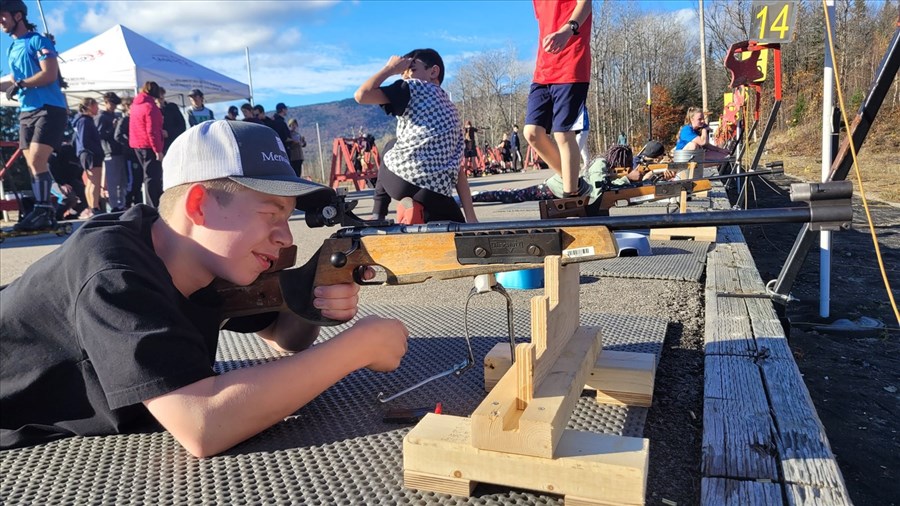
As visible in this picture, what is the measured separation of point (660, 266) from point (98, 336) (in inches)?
144

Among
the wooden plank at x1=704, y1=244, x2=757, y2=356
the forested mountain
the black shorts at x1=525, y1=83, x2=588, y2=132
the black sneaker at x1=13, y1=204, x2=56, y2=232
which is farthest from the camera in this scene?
the forested mountain

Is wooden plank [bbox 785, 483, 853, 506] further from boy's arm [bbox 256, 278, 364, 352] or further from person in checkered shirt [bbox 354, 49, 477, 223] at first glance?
person in checkered shirt [bbox 354, 49, 477, 223]

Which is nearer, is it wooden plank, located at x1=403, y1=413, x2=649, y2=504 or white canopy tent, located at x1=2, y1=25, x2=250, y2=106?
wooden plank, located at x1=403, y1=413, x2=649, y2=504

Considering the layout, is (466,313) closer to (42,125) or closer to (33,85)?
(33,85)

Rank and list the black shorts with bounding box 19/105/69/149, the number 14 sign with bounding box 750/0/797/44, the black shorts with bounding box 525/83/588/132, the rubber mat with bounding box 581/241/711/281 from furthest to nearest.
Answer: the black shorts with bounding box 19/105/69/149
the black shorts with bounding box 525/83/588/132
the number 14 sign with bounding box 750/0/797/44
the rubber mat with bounding box 581/241/711/281

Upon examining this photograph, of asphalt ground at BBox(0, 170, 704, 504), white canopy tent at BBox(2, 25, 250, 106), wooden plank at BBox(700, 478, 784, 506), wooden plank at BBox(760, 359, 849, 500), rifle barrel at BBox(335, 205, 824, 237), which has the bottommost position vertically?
asphalt ground at BBox(0, 170, 704, 504)

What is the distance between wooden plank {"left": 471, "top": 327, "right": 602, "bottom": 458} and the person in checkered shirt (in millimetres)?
2723

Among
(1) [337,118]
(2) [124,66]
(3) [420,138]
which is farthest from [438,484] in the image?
(1) [337,118]

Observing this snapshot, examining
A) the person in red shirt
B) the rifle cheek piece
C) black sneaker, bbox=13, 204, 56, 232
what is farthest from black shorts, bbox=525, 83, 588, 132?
black sneaker, bbox=13, 204, 56, 232

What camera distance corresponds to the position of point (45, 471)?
161cm

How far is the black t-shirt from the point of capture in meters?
1.42

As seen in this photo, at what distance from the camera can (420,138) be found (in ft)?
13.7

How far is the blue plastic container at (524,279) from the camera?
3.67 meters

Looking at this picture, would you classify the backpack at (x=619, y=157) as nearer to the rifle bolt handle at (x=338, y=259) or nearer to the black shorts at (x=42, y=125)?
the rifle bolt handle at (x=338, y=259)
